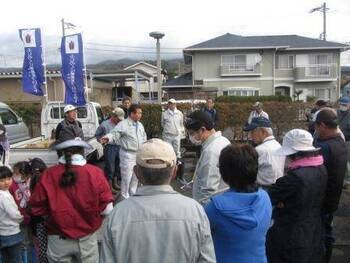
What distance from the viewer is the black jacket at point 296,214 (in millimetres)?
2945

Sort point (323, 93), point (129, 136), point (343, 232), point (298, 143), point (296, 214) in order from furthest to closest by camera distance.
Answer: point (323, 93), point (129, 136), point (343, 232), point (298, 143), point (296, 214)

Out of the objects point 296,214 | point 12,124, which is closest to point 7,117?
point 12,124

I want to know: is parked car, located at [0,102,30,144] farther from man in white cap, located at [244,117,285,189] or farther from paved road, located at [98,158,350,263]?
man in white cap, located at [244,117,285,189]

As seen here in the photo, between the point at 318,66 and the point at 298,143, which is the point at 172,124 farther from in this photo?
the point at 318,66

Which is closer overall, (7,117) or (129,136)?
(129,136)

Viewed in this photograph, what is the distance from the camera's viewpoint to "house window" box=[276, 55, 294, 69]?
114 feet

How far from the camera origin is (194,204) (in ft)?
6.64

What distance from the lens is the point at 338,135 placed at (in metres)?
3.87

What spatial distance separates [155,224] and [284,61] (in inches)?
1365

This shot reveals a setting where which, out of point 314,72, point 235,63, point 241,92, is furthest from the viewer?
point 314,72

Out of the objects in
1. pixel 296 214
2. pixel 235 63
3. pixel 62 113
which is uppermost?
pixel 235 63

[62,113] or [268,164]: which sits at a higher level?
[62,113]

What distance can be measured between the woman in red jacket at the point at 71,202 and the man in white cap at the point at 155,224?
3.83 ft

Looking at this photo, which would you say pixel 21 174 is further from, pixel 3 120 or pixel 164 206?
pixel 3 120
